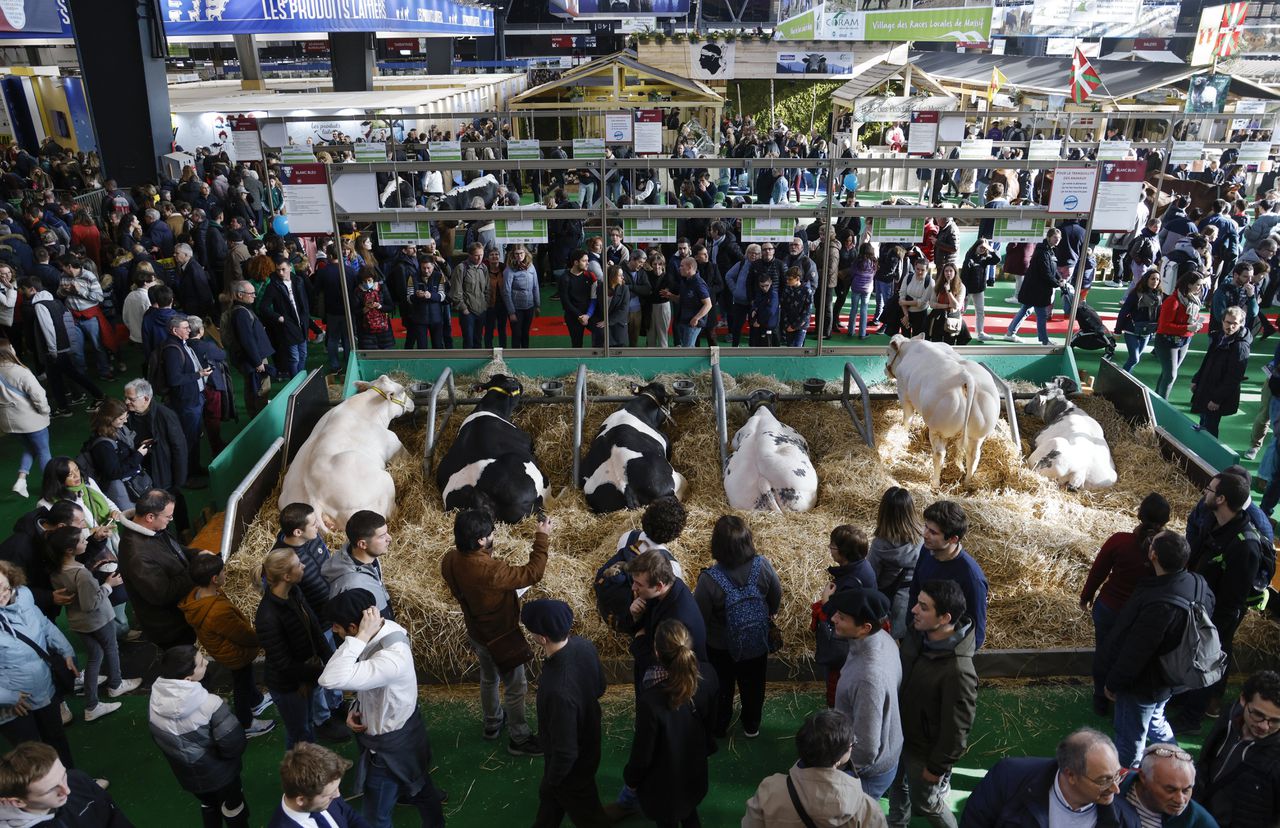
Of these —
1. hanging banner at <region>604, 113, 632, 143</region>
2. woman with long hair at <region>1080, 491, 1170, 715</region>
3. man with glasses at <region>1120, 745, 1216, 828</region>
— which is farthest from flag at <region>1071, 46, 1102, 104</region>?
man with glasses at <region>1120, 745, 1216, 828</region>

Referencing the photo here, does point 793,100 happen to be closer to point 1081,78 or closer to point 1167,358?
point 1081,78

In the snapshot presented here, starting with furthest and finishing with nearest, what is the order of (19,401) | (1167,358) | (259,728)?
(1167,358) < (19,401) < (259,728)

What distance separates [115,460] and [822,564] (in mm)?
5012

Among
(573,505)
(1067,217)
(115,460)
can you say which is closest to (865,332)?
(1067,217)

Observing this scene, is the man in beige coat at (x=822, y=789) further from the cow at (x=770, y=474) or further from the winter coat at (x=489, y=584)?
the cow at (x=770, y=474)

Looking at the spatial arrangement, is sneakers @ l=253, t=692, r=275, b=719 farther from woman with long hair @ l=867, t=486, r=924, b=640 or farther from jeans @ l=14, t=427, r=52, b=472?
jeans @ l=14, t=427, r=52, b=472

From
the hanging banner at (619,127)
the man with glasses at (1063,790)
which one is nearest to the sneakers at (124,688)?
the man with glasses at (1063,790)

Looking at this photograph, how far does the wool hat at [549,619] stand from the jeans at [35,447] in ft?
21.3

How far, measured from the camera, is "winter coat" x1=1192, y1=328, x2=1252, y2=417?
8016 millimetres

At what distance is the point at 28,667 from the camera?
4.30 m

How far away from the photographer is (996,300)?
14359 millimetres

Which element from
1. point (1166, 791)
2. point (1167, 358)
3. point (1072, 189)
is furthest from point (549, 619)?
point (1167, 358)

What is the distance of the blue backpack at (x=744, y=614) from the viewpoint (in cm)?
445

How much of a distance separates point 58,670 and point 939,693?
14.0 ft
